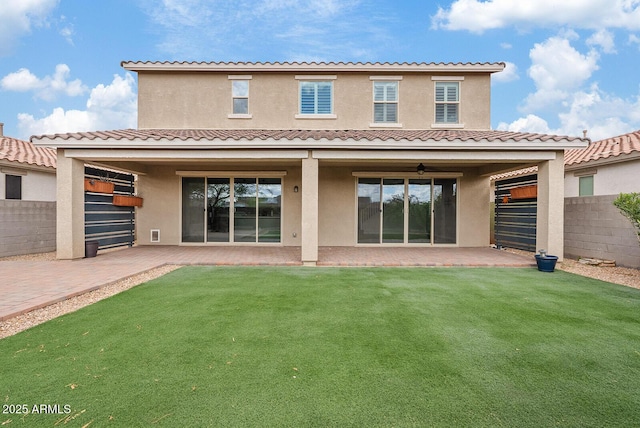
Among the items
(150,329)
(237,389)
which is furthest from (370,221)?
(237,389)

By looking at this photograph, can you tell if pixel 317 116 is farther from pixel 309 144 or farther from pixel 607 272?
pixel 607 272

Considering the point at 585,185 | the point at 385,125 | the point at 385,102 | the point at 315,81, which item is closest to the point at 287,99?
the point at 315,81

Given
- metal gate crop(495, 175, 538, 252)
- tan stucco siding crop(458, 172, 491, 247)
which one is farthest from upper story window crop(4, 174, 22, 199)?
metal gate crop(495, 175, 538, 252)

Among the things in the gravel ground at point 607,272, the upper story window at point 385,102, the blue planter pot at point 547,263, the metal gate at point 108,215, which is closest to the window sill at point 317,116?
the upper story window at point 385,102

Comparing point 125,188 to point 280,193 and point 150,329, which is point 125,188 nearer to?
point 280,193

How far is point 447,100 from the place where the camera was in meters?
12.1

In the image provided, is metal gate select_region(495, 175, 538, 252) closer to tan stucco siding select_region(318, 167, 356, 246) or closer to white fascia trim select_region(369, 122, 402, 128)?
white fascia trim select_region(369, 122, 402, 128)

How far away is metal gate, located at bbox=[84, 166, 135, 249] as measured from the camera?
1017 cm

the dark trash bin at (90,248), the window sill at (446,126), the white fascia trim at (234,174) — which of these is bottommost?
the dark trash bin at (90,248)

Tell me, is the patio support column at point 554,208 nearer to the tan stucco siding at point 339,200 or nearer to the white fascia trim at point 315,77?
the tan stucco siding at point 339,200

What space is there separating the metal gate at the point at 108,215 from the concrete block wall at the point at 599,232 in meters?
15.0

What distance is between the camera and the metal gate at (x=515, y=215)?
1062 cm

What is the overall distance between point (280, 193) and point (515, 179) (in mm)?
8690

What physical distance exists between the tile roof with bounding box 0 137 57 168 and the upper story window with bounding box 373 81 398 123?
463 inches
